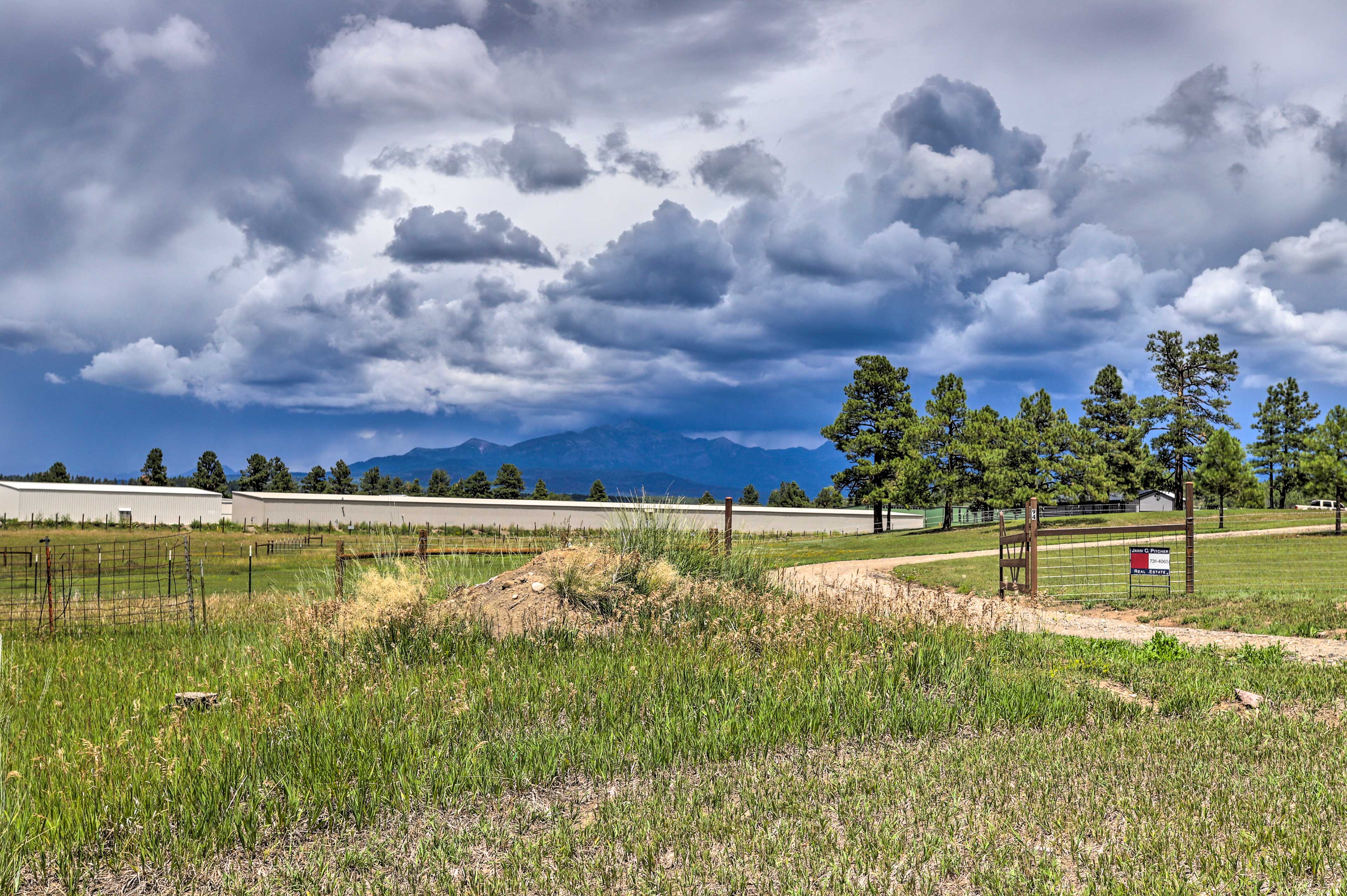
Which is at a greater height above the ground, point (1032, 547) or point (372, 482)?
point (1032, 547)

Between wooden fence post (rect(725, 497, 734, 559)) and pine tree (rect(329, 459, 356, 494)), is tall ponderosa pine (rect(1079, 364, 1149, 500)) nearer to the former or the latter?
wooden fence post (rect(725, 497, 734, 559))

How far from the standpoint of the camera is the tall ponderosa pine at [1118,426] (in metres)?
64.0

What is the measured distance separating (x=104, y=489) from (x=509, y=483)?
128 feet

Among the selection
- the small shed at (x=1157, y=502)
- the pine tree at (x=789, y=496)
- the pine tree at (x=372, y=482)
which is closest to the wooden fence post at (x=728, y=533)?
the small shed at (x=1157, y=502)

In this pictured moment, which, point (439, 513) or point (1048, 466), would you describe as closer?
point (1048, 466)

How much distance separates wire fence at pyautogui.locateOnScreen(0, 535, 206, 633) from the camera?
1305 centimetres

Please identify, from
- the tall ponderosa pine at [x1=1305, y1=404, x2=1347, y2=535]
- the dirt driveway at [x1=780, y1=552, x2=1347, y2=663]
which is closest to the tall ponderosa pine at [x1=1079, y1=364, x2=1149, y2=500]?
the tall ponderosa pine at [x1=1305, y1=404, x2=1347, y2=535]

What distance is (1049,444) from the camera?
174 feet

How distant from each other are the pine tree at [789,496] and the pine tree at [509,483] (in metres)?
30.8

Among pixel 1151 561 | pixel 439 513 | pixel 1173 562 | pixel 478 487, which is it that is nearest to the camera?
pixel 1151 561

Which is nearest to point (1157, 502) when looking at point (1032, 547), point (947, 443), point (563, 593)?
point (947, 443)

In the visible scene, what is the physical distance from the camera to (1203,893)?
12.4 ft

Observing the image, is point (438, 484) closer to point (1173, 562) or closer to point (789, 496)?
point (789, 496)

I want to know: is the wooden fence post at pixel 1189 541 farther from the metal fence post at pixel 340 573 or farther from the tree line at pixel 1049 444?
the tree line at pixel 1049 444
